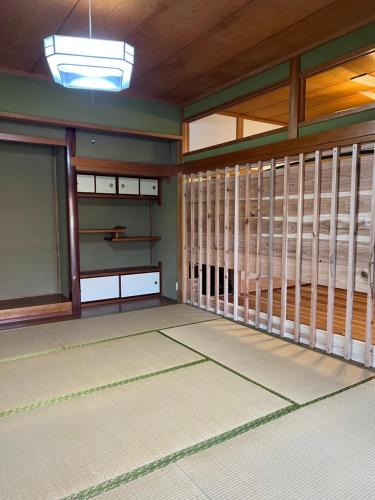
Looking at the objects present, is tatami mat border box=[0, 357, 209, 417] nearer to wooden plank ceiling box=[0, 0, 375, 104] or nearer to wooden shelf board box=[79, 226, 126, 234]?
wooden shelf board box=[79, 226, 126, 234]

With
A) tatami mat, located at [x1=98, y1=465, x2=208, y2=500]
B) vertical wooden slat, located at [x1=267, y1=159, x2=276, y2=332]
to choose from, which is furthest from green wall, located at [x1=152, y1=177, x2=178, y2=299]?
tatami mat, located at [x1=98, y1=465, x2=208, y2=500]

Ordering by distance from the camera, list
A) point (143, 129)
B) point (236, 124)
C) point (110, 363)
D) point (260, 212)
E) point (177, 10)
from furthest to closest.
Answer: point (143, 129)
point (236, 124)
point (260, 212)
point (110, 363)
point (177, 10)

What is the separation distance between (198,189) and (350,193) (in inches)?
92.4

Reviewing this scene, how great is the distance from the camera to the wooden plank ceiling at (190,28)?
283 cm

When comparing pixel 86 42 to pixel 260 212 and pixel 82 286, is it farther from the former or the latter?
pixel 82 286

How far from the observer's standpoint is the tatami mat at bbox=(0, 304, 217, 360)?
3576 millimetres

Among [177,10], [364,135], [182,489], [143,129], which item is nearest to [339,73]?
[364,135]

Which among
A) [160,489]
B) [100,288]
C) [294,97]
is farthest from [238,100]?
[160,489]

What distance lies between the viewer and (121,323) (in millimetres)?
4312

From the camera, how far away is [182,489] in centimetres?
168

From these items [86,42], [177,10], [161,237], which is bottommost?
[161,237]

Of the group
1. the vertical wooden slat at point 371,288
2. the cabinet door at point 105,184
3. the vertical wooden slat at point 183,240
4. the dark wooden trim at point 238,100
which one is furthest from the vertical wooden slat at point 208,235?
the vertical wooden slat at point 371,288

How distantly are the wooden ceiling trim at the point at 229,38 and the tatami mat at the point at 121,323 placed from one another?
293 centimetres

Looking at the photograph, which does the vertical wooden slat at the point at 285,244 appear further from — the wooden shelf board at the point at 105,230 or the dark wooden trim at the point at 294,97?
the wooden shelf board at the point at 105,230
